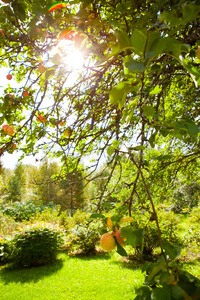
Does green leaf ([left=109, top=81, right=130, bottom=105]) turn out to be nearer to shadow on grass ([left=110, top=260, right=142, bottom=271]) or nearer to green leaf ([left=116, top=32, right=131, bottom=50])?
green leaf ([left=116, top=32, right=131, bottom=50])

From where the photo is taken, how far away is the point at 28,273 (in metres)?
5.82

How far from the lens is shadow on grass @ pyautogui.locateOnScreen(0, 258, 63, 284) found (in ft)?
17.5

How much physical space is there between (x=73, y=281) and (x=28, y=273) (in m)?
1.57

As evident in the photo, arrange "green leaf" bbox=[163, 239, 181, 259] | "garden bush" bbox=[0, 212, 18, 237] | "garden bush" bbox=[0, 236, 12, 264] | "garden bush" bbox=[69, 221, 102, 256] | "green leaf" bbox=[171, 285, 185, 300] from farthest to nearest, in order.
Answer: "garden bush" bbox=[0, 212, 18, 237]
"garden bush" bbox=[69, 221, 102, 256]
"garden bush" bbox=[0, 236, 12, 264]
"green leaf" bbox=[163, 239, 181, 259]
"green leaf" bbox=[171, 285, 185, 300]

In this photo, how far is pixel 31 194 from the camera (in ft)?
69.4

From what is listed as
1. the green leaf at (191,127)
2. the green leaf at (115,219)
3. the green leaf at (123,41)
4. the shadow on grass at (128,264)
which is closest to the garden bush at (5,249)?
the shadow on grass at (128,264)

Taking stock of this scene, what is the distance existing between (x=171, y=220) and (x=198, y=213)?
949mm

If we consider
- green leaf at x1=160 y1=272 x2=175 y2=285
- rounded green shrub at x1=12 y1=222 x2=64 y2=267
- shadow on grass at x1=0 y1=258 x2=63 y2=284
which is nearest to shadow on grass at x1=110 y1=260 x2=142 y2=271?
shadow on grass at x1=0 y1=258 x2=63 y2=284

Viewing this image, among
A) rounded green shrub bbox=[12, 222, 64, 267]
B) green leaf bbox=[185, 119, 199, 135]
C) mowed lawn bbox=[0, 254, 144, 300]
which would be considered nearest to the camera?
green leaf bbox=[185, 119, 199, 135]

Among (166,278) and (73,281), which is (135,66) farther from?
(73,281)

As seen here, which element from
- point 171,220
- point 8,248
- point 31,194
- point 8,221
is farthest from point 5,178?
point 171,220

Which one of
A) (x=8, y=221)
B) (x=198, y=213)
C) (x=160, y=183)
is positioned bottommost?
(x=8, y=221)

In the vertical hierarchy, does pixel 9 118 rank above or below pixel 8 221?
above

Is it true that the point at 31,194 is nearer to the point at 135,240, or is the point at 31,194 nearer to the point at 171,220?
the point at 171,220
